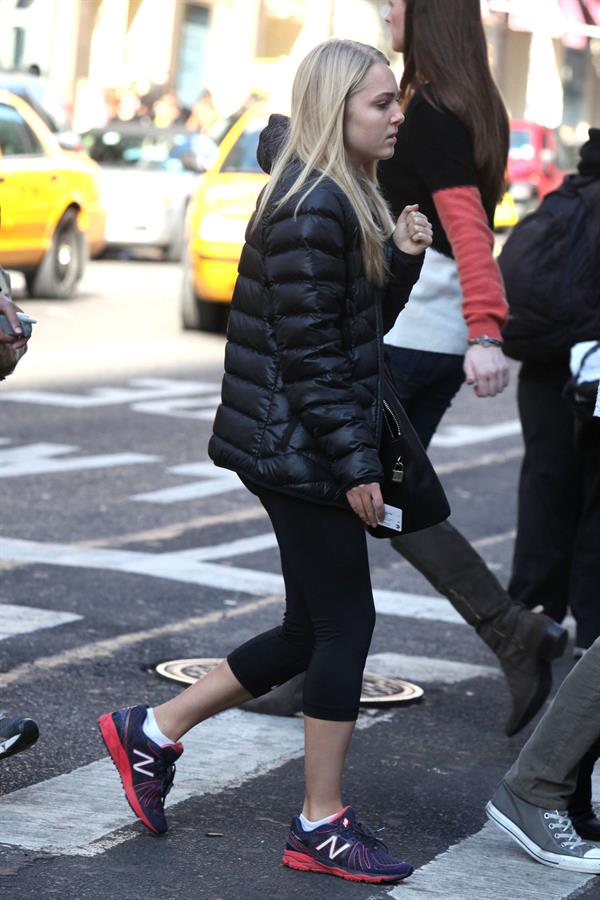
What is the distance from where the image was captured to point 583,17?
5847 cm

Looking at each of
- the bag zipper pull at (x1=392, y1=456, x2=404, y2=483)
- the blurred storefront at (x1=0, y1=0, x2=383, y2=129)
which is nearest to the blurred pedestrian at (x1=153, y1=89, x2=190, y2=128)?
the blurred storefront at (x1=0, y1=0, x2=383, y2=129)

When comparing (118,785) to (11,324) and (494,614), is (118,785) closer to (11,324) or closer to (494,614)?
(11,324)

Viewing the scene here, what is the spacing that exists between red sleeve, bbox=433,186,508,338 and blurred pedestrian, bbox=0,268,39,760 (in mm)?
1200

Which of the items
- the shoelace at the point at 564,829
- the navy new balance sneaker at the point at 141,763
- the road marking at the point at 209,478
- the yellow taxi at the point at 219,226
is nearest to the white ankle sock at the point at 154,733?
the navy new balance sneaker at the point at 141,763

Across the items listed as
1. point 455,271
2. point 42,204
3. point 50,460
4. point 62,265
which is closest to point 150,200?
point 62,265

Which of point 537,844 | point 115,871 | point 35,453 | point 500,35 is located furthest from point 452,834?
point 500,35

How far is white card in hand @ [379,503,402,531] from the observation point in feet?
13.9

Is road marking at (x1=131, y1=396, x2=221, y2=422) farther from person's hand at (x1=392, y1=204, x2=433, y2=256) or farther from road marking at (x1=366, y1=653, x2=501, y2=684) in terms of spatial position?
person's hand at (x1=392, y1=204, x2=433, y2=256)

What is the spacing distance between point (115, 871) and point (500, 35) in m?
54.3

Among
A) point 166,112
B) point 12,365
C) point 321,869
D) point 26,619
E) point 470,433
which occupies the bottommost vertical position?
point 166,112

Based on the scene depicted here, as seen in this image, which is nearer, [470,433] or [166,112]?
[470,433]

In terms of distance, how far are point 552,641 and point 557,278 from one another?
1.26 metres

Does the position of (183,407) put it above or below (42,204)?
below

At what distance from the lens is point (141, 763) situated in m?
4.37
